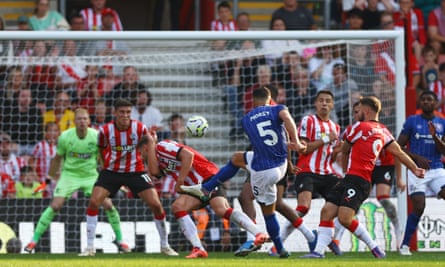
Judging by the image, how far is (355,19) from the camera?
19.1m

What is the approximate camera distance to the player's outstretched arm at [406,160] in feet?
41.0

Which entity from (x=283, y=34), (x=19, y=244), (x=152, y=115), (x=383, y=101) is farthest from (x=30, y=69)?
(x=383, y=101)

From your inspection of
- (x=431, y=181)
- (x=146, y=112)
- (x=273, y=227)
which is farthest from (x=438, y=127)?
(x=146, y=112)

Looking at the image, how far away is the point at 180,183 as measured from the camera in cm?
1349

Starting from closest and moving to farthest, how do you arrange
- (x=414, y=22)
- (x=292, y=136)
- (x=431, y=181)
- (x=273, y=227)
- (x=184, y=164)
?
(x=292, y=136) < (x=273, y=227) < (x=184, y=164) < (x=431, y=181) < (x=414, y=22)

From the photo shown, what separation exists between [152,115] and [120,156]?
266cm

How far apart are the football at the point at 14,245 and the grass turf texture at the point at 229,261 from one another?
144cm

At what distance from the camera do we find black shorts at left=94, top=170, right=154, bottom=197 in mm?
14711

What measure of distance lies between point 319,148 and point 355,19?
5285 millimetres

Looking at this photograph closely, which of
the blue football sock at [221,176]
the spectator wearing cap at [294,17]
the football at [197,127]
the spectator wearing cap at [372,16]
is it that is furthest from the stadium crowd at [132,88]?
the blue football sock at [221,176]

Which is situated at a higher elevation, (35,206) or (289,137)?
(289,137)

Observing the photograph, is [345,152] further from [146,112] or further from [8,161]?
[8,161]

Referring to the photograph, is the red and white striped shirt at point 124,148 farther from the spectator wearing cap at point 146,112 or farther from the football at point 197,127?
the spectator wearing cap at point 146,112

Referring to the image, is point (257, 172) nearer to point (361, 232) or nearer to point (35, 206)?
point (361, 232)
